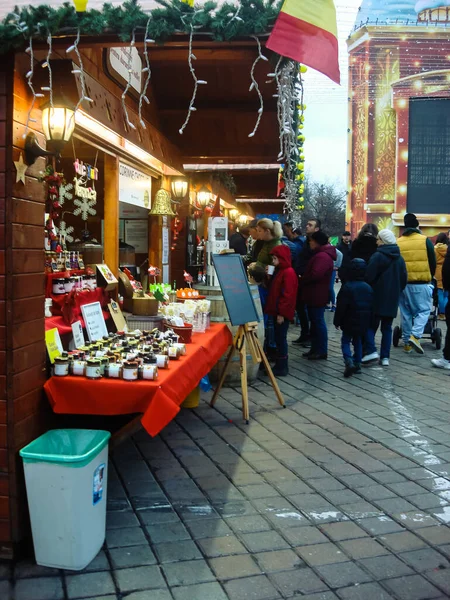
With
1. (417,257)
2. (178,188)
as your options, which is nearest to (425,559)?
(178,188)

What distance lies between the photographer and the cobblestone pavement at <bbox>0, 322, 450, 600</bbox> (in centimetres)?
273

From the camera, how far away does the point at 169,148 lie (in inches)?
303

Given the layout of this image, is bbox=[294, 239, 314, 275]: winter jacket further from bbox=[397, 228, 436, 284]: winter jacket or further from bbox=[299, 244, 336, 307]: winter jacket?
bbox=[397, 228, 436, 284]: winter jacket

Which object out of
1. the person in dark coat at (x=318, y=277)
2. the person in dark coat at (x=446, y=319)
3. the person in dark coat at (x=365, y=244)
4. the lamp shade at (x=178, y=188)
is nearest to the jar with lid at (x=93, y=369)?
the person in dark coat at (x=318, y=277)

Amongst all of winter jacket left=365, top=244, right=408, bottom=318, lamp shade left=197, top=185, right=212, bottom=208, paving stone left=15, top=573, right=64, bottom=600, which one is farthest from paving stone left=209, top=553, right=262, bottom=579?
lamp shade left=197, top=185, right=212, bottom=208

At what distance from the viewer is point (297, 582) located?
2754 mm

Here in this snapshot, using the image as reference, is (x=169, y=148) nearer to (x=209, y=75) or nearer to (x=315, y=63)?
(x=209, y=75)

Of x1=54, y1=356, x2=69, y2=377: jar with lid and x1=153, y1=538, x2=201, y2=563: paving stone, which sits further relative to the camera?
x1=54, y1=356, x2=69, y2=377: jar with lid

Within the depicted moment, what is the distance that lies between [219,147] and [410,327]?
4.37m

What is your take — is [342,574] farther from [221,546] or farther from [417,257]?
[417,257]

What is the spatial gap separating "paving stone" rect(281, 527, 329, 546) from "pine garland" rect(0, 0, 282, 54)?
2753 mm

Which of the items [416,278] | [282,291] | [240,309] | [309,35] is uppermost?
[309,35]

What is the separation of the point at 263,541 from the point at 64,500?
1148 mm

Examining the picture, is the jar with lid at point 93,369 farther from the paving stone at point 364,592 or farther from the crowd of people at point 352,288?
the crowd of people at point 352,288
